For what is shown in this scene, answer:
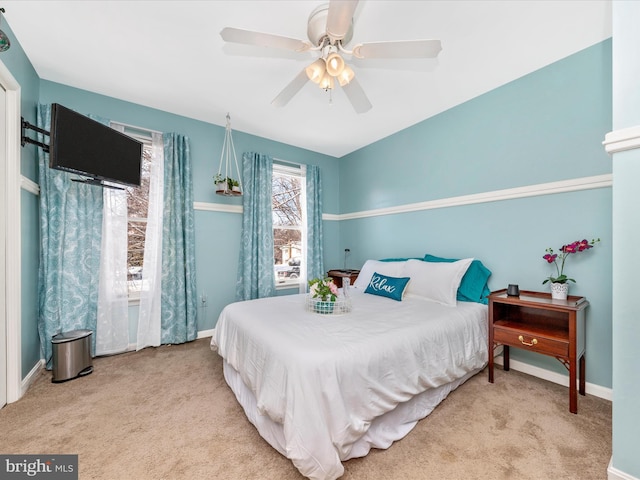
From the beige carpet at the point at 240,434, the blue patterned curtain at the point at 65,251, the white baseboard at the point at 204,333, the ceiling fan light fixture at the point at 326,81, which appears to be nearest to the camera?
the beige carpet at the point at 240,434

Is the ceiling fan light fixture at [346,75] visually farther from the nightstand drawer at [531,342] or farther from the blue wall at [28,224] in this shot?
the blue wall at [28,224]

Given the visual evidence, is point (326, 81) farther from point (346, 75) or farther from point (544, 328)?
point (544, 328)

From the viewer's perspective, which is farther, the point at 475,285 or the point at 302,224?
the point at 302,224

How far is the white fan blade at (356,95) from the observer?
195 cm

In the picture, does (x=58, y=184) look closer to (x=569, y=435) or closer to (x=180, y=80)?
(x=180, y=80)

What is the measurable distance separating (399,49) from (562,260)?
82.5 inches

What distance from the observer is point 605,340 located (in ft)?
6.47

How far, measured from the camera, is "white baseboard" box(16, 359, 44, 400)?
2032mm

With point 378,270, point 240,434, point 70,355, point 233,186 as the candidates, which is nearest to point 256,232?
point 233,186

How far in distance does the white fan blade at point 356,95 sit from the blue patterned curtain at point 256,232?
1.89 metres

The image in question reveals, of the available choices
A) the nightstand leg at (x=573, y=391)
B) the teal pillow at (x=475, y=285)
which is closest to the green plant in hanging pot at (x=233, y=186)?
the teal pillow at (x=475, y=285)

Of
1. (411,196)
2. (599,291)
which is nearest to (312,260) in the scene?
(411,196)

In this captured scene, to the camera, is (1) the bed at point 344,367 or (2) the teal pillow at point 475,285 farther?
(2) the teal pillow at point 475,285

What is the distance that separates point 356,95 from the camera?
2051 millimetres
